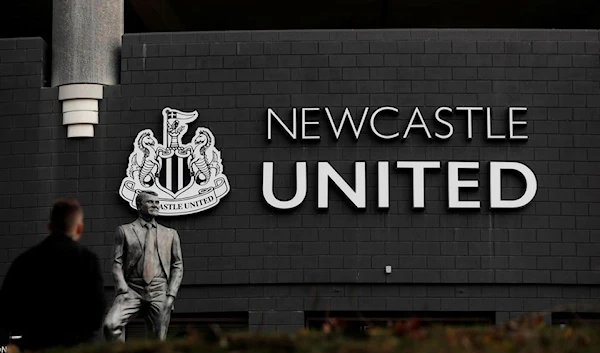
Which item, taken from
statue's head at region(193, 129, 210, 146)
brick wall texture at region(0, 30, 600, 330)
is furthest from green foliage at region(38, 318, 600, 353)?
statue's head at region(193, 129, 210, 146)

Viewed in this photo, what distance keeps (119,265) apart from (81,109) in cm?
607

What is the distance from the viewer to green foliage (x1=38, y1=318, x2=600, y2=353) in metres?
6.17

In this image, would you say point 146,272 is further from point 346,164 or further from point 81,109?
point 81,109

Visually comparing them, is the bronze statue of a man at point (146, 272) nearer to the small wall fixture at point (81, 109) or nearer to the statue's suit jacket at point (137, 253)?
the statue's suit jacket at point (137, 253)

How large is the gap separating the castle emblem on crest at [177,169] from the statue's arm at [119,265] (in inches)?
194

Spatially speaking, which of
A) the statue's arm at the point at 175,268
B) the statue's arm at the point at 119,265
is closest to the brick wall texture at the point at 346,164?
the statue's arm at the point at 175,268

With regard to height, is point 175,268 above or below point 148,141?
below

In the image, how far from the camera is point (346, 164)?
21.3 metres

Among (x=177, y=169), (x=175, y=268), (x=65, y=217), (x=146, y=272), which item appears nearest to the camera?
(x=65, y=217)

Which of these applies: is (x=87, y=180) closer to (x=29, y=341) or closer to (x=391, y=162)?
(x=391, y=162)

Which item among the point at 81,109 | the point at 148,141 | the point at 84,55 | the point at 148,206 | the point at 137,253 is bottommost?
the point at 137,253

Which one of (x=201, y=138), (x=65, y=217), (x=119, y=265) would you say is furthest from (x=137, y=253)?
(x=65, y=217)

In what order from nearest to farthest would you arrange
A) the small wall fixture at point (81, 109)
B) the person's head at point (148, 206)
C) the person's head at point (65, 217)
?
1. the person's head at point (65, 217)
2. the person's head at point (148, 206)
3. the small wall fixture at point (81, 109)

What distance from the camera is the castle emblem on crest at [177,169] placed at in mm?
21297
